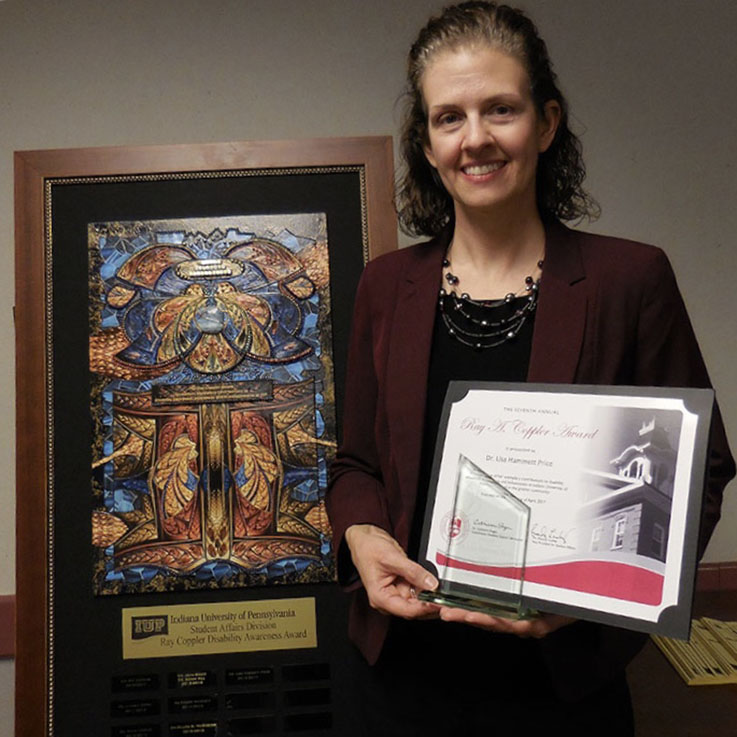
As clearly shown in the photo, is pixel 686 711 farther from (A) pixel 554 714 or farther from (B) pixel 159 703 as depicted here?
(B) pixel 159 703

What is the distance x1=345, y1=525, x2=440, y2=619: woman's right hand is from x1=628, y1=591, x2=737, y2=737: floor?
2.07 ft

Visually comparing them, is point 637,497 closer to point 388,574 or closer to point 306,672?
point 388,574

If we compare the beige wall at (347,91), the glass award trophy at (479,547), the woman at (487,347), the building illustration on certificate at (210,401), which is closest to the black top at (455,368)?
the woman at (487,347)

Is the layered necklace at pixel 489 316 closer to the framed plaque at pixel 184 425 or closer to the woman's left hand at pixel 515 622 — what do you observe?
the woman's left hand at pixel 515 622

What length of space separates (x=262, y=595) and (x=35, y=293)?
0.76 meters

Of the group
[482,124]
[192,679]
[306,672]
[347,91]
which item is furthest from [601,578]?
[347,91]

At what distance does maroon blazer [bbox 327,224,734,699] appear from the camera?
39.5 inches

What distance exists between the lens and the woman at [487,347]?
1013 millimetres

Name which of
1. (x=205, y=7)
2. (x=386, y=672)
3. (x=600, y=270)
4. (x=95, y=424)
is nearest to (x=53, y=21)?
(x=205, y=7)

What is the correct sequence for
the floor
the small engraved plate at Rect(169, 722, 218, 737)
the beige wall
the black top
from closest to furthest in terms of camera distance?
the black top < the floor < the small engraved plate at Rect(169, 722, 218, 737) < the beige wall

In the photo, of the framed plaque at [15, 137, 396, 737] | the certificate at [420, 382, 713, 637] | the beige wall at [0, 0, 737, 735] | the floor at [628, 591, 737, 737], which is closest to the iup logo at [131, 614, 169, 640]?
the framed plaque at [15, 137, 396, 737]

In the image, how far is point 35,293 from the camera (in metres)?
1.60

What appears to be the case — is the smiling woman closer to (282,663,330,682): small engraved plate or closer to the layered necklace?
the layered necklace

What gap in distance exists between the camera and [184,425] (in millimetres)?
1594
